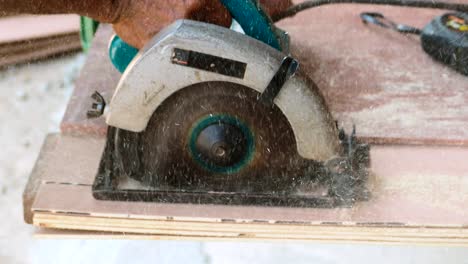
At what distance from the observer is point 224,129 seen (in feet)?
4.78

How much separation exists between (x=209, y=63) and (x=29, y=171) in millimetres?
1426

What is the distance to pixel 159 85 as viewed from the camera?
140cm

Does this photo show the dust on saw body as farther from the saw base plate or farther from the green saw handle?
the green saw handle

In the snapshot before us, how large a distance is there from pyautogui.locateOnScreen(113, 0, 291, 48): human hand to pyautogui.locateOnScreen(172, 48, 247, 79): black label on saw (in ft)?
0.47

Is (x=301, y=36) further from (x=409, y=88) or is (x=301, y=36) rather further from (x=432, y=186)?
(x=432, y=186)

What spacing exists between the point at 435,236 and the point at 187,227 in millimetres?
629

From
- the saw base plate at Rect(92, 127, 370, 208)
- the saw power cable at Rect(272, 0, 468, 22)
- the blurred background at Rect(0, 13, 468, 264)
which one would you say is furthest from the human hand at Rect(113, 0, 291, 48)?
the blurred background at Rect(0, 13, 468, 264)

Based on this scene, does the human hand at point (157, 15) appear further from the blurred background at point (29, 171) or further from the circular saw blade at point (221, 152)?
the blurred background at point (29, 171)

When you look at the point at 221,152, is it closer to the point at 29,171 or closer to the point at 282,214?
the point at 282,214

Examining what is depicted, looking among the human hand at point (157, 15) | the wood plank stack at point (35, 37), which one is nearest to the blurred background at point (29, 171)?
the wood plank stack at point (35, 37)

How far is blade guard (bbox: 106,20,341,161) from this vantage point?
1351 mm

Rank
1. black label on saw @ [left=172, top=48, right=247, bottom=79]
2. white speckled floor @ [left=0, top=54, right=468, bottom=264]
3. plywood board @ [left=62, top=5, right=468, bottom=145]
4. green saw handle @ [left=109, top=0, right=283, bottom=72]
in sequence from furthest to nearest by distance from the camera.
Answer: white speckled floor @ [left=0, top=54, right=468, bottom=264] → plywood board @ [left=62, top=5, right=468, bottom=145] → green saw handle @ [left=109, top=0, right=283, bottom=72] → black label on saw @ [left=172, top=48, right=247, bottom=79]

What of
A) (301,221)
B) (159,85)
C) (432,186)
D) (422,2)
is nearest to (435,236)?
(432,186)

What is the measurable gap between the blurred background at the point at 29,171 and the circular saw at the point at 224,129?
322mm
